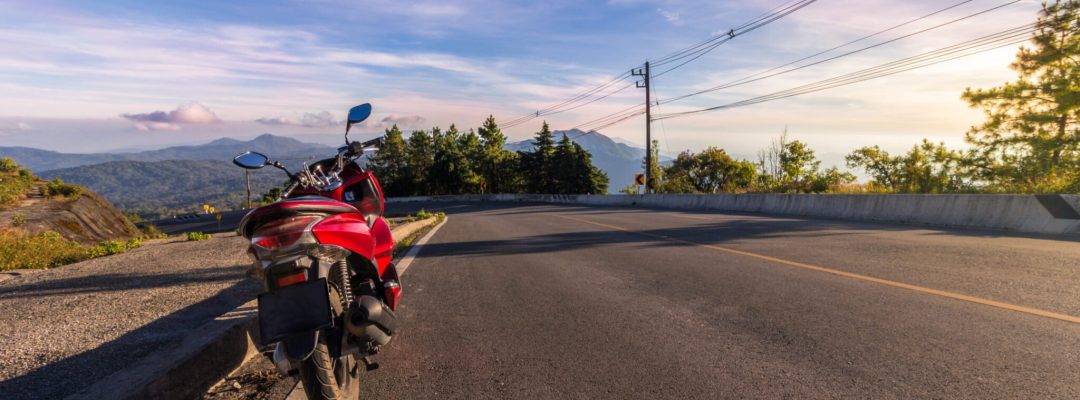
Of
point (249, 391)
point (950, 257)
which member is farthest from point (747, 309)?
point (950, 257)

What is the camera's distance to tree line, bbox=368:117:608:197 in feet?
265

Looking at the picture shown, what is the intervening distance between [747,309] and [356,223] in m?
3.59

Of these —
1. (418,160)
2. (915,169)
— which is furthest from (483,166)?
(915,169)

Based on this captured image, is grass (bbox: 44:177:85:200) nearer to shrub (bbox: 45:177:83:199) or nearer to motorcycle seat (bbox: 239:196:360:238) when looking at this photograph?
shrub (bbox: 45:177:83:199)

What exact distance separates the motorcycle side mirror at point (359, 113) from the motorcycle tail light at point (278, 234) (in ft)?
6.07

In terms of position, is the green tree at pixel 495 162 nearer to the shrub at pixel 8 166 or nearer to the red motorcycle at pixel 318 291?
the shrub at pixel 8 166

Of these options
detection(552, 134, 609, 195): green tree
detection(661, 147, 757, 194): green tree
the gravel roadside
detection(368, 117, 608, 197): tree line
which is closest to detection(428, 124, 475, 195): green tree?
detection(368, 117, 608, 197): tree line

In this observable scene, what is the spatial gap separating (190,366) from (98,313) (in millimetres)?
2484

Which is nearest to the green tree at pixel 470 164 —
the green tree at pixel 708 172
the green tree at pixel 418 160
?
the green tree at pixel 418 160

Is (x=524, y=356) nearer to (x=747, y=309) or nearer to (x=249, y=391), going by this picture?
(x=249, y=391)

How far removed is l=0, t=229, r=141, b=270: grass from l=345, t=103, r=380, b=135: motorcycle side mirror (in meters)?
7.71

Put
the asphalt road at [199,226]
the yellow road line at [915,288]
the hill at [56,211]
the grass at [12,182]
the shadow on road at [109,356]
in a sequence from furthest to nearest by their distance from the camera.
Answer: the asphalt road at [199,226], the grass at [12,182], the hill at [56,211], the yellow road line at [915,288], the shadow on road at [109,356]

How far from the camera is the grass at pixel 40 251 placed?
340 inches

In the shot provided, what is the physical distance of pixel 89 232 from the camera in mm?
14047
